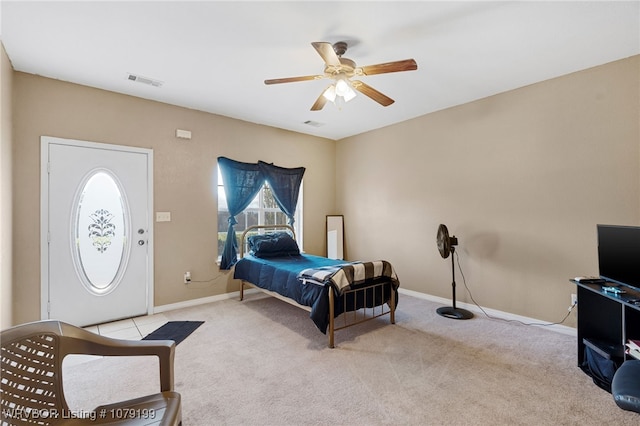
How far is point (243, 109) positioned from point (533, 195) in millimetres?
3842

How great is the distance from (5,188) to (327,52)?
312 centimetres

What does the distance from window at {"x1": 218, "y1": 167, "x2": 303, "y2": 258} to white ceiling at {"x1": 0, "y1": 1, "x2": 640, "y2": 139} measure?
1693mm

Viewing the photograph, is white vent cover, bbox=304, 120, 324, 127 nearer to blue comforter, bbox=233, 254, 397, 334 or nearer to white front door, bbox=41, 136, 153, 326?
blue comforter, bbox=233, 254, 397, 334

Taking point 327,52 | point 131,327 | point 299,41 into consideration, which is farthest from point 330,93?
point 131,327

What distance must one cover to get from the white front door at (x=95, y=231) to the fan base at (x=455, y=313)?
3745mm

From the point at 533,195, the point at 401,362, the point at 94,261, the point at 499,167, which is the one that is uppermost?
the point at 499,167

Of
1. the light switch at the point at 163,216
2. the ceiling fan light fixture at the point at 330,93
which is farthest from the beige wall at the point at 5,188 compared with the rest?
the ceiling fan light fixture at the point at 330,93

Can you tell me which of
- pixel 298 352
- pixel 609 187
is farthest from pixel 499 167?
pixel 298 352

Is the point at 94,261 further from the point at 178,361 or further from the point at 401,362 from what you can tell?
the point at 401,362

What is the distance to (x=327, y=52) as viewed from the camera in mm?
2107

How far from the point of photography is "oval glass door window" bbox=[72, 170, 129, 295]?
3299 millimetres

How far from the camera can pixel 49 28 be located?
2.28 m

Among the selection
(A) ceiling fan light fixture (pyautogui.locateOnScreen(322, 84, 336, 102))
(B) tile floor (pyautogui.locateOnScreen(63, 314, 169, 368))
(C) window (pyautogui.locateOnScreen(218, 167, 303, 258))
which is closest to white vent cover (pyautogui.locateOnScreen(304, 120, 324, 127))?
(C) window (pyautogui.locateOnScreen(218, 167, 303, 258))

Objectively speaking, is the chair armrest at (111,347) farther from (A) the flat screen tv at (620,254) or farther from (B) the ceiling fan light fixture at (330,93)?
(A) the flat screen tv at (620,254)
